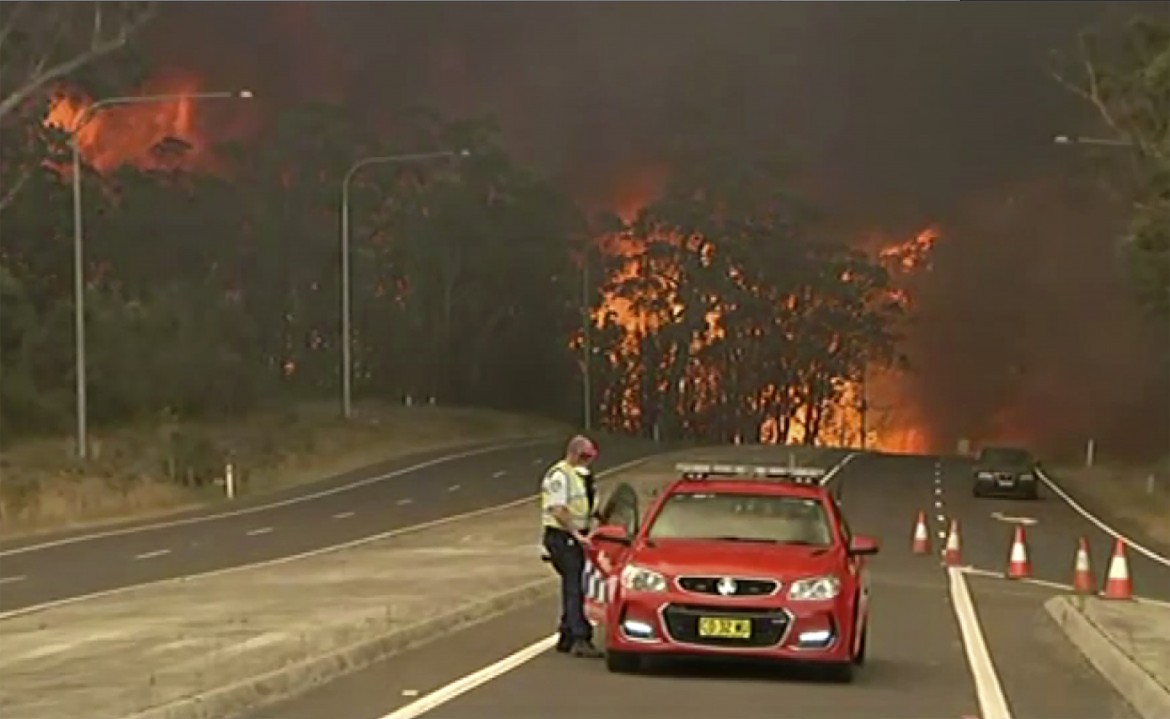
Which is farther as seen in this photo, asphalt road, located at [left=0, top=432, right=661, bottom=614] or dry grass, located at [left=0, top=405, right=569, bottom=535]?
dry grass, located at [left=0, top=405, right=569, bottom=535]

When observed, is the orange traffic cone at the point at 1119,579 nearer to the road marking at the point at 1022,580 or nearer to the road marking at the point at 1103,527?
the road marking at the point at 1022,580

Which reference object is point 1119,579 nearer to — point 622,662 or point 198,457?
point 622,662

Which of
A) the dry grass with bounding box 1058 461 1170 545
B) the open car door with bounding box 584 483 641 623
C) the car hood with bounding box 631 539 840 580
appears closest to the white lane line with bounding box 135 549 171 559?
the open car door with bounding box 584 483 641 623

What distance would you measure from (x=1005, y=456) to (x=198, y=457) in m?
21.7

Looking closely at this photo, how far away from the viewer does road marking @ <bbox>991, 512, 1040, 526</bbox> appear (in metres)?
45.7

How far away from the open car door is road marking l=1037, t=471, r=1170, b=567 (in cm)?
1507

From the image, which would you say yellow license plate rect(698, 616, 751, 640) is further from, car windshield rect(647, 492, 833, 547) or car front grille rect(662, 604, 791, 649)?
car windshield rect(647, 492, 833, 547)

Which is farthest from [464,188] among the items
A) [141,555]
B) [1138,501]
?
[141,555]

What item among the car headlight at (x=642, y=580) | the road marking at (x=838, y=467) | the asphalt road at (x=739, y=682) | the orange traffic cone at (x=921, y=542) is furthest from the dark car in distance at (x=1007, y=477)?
the car headlight at (x=642, y=580)

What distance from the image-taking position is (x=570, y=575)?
1622 centimetres

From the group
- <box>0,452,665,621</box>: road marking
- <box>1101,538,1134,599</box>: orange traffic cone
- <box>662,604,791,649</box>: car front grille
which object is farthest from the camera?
<box>1101,538,1134,599</box>: orange traffic cone

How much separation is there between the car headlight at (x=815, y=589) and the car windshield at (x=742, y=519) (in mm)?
963

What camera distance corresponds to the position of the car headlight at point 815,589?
567 inches

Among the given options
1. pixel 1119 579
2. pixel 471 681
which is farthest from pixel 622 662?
pixel 1119 579
